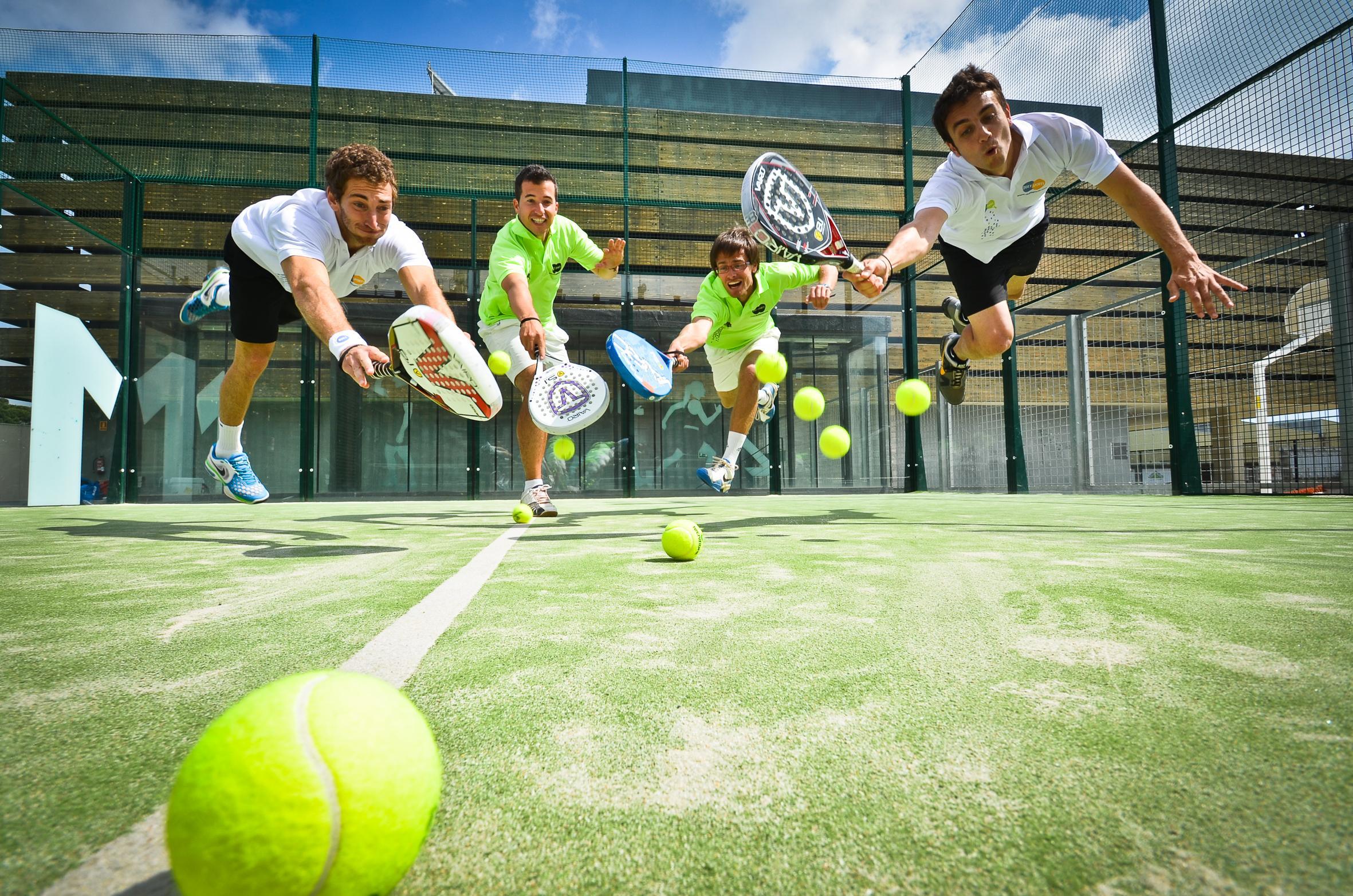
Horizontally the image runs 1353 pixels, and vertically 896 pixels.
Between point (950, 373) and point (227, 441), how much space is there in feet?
18.8

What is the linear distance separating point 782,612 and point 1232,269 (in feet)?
35.9

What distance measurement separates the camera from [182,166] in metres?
10.7

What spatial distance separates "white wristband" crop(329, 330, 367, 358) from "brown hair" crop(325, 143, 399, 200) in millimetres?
1175

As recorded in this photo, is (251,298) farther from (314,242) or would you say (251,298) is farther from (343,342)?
(343,342)

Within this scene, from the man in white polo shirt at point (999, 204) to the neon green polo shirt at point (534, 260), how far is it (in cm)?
300

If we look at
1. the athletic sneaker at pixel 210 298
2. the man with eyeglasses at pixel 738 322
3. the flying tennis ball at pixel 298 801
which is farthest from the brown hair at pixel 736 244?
the flying tennis ball at pixel 298 801

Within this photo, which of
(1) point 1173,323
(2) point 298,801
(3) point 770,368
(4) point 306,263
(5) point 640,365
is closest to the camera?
(2) point 298,801

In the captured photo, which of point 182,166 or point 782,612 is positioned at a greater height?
point 182,166

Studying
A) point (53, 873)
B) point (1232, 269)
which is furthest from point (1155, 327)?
point (53, 873)

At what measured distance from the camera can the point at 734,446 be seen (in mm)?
6070

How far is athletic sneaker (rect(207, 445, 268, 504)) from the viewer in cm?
454

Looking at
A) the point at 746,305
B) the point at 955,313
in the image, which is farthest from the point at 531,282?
the point at 955,313

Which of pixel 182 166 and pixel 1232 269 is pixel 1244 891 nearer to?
pixel 1232 269

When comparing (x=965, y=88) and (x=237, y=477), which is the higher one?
(x=965, y=88)
